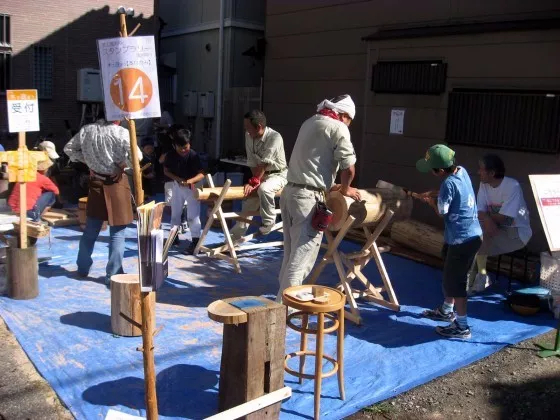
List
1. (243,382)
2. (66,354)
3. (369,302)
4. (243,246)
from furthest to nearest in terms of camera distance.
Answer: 1. (243,246)
2. (369,302)
3. (66,354)
4. (243,382)

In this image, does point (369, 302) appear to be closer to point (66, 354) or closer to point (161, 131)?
point (66, 354)

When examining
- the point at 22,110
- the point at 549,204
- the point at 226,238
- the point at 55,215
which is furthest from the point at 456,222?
the point at 55,215

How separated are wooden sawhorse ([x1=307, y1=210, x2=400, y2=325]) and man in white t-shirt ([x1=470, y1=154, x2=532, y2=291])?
1.16 m

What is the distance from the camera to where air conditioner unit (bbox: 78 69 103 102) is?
15516 millimetres

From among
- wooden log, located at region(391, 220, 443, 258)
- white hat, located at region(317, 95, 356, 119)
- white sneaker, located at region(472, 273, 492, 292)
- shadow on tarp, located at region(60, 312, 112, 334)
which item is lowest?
shadow on tarp, located at region(60, 312, 112, 334)

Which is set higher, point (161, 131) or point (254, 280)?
point (161, 131)

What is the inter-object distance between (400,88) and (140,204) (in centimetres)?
605

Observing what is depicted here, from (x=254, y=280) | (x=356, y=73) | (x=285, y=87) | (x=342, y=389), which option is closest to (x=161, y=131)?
(x=285, y=87)

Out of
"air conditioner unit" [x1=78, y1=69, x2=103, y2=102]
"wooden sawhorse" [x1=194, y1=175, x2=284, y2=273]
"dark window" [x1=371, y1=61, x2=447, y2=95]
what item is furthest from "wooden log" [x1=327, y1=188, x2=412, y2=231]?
"air conditioner unit" [x1=78, y1=69, x2=103, y2=102]

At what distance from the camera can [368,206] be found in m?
5.57

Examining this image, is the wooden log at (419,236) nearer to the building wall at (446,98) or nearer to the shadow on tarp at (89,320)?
the building wall at (446,98)

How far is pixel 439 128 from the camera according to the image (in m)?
8.01

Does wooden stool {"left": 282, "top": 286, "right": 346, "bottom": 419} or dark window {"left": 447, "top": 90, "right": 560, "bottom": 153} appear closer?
wooden stool {"left": 282, "top": 286, "right": 346, "bottom": 419}

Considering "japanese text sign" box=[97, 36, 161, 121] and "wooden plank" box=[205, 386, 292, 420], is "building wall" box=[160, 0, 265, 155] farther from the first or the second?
"wooden plank" box=[205, 386, 292, 420]
